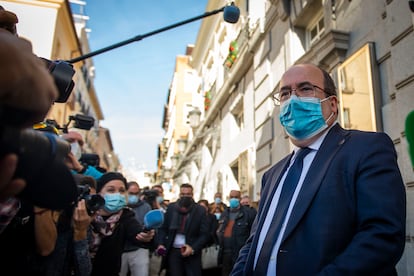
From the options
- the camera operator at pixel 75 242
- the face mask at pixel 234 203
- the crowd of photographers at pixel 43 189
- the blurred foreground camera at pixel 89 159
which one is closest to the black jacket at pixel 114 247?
the crowd of photographers at pixel 43 189

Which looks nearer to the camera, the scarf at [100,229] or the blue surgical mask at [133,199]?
the scarf at [100,229]

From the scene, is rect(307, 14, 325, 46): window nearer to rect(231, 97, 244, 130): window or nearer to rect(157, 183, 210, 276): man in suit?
rect(157, 183, 210, 276): man in suit

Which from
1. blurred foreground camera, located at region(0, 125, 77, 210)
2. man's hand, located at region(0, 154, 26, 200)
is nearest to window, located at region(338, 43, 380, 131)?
blurred foreground camera, located at region(0, 125, 77, 210)

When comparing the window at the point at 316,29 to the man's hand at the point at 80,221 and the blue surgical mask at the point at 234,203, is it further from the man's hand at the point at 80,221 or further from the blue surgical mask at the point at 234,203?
the man's hand at the point at 80,221

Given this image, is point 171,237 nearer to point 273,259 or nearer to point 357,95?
point 357,95

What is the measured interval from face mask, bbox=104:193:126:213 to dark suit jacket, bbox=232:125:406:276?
2350 millimetres

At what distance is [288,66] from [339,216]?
247 inches

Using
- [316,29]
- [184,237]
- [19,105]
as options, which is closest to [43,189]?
[19,105]

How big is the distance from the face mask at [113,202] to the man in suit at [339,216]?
6.41 ft

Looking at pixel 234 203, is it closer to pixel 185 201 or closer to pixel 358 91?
pixel 185 201

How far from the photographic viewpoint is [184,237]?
6324mm

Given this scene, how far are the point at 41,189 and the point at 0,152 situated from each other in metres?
0.17

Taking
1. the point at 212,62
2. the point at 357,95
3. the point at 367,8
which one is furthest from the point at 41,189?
the point at 212,62

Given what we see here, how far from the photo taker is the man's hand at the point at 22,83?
0.78 m
